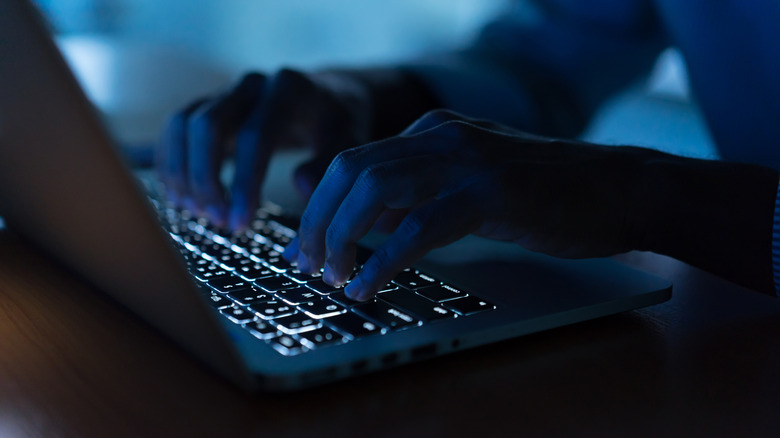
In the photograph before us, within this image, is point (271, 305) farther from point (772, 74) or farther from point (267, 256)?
point (772, 74)

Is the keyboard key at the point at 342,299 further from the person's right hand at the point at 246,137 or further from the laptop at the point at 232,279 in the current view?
the person's right hand at the point at 246,137

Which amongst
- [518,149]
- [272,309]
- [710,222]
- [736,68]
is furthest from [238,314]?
[736,68]

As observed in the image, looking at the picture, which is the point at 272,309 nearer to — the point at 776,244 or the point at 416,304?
the point at 416,304

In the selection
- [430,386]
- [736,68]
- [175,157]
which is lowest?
[430,386]

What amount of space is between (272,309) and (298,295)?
0.03 metres

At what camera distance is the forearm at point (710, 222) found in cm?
59

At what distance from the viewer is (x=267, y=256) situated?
616 mm

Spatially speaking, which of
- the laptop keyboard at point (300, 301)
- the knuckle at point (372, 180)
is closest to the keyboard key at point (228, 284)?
the laptop keyboard at point (300, 301)

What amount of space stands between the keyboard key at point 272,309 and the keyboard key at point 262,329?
11mm

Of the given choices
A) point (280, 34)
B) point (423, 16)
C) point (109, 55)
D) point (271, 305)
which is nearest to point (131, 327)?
point (271, 305)

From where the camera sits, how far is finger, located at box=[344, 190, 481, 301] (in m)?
0.49

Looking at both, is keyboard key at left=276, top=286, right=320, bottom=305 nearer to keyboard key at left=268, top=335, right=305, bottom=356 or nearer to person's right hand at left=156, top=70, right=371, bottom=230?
keyboard key at left=268, top=335, right=305, bottom=356

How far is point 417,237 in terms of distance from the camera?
51 cm

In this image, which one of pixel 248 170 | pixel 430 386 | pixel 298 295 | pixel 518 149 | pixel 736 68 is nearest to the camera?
→ pixel 430 386
